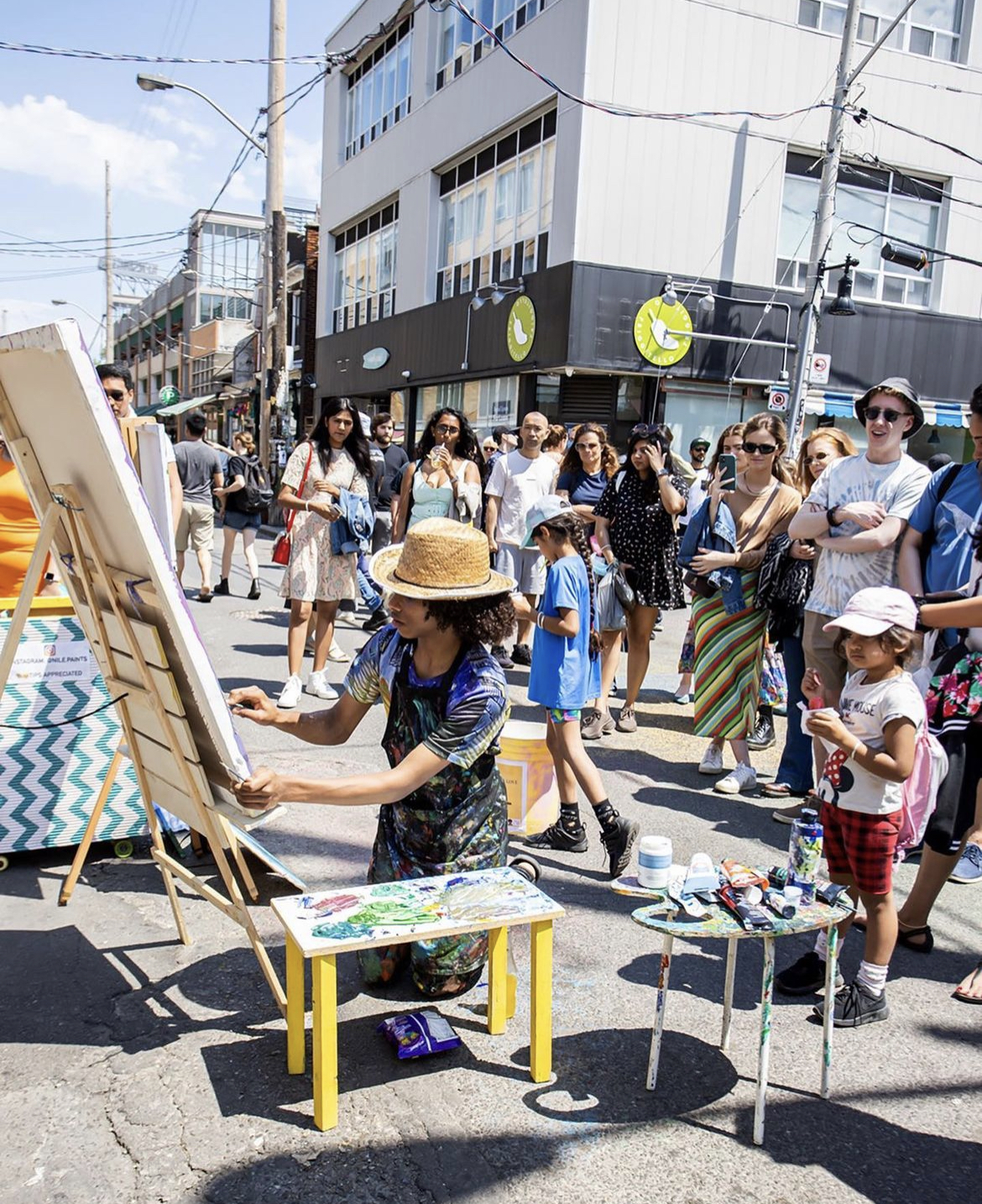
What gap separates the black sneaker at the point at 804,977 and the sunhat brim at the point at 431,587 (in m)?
1.60

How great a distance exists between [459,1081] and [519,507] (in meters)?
5.58

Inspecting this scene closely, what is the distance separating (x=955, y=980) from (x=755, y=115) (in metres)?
15.6

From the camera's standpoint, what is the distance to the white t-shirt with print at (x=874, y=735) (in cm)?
300

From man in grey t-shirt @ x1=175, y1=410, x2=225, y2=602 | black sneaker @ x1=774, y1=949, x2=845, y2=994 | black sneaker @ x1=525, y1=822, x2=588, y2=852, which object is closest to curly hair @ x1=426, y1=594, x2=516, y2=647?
black sneaker @ x1=774, y1=949, x2=845, y2=994

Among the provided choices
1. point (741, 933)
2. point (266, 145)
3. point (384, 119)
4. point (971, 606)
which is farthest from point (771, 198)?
point (741, 933)

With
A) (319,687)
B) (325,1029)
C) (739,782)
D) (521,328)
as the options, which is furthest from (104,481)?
(521,328)

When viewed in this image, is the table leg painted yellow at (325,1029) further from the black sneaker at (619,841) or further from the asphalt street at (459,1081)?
the black sneaker at (619,841)

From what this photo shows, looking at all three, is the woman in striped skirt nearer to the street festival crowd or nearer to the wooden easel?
the street festival crowd

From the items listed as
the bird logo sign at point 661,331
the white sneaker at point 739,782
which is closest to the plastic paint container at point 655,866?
the white sneaker at point 739,782

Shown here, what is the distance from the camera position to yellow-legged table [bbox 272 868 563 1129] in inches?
93.4

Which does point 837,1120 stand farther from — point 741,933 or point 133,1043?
point 133,1043

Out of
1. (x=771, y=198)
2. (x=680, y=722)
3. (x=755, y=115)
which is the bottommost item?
(x=680, y=722)

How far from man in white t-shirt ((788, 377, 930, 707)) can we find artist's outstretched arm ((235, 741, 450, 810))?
7.64ft

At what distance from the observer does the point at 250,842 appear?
316 cm
